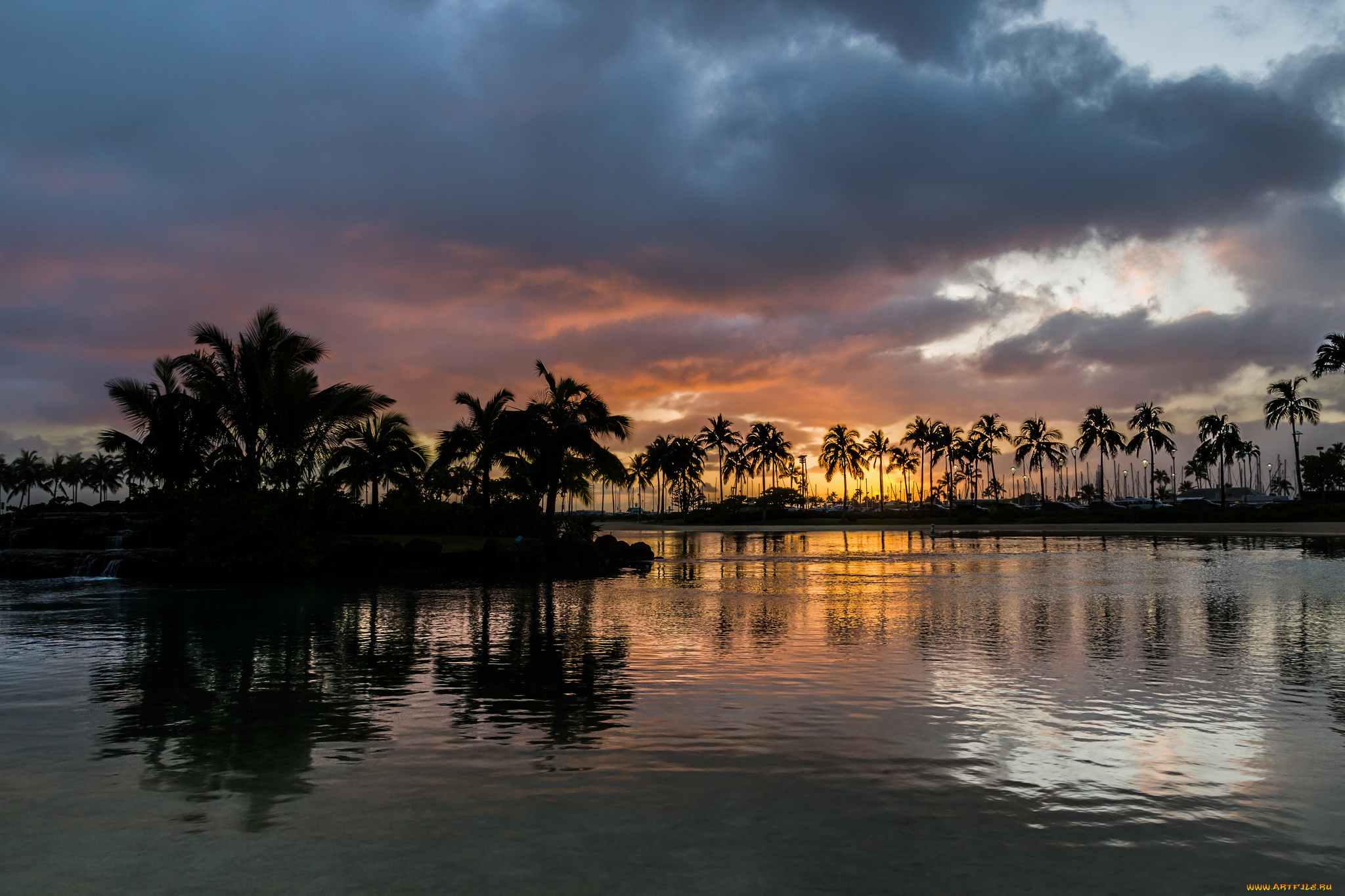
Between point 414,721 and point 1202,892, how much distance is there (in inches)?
298

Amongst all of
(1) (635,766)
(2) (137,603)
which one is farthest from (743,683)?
(2) (137,603)

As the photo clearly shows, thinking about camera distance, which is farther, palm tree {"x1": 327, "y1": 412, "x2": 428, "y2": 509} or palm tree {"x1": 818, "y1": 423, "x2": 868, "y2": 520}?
palm tree {"x1": 818, "y1": 423, "x2": 868, "y2": 520}

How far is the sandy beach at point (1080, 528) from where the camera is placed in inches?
2419

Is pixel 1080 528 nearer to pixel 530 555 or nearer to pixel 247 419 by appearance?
pixel 530 555

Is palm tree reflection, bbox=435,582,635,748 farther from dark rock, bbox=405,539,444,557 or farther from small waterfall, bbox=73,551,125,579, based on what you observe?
small waterfall, bbox=73,551,125,579

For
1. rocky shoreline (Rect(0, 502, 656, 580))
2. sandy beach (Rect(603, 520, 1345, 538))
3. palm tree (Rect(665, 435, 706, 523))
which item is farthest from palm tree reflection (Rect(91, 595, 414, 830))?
palm tree (Rect(665, 435, 706, 523))

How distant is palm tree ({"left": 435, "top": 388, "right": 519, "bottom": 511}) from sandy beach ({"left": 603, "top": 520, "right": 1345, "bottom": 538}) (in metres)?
47.6

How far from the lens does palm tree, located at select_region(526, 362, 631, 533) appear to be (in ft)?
133

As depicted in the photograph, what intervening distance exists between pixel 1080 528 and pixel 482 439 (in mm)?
60707

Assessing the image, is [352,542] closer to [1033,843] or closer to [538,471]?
[538,471]

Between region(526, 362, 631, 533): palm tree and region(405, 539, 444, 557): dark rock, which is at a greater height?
region(526, 362, 631, 533): palm tree

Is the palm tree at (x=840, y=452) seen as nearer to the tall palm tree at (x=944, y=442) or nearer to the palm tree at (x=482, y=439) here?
the tall palm tree at (x=944, y=442)

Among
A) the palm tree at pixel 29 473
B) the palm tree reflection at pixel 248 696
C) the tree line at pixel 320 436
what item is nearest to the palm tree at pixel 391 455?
the tree line at pixel 320 436

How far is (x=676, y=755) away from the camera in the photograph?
7.73 m
